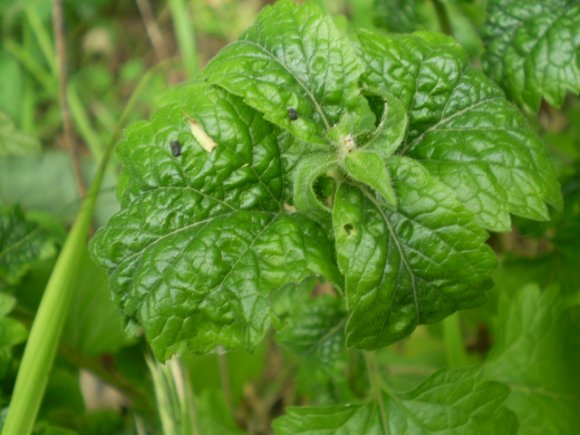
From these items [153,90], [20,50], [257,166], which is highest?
[20,50]

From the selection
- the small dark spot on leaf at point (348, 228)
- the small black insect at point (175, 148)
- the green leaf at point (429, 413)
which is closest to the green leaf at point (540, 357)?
the green leaf at point (429, 413)

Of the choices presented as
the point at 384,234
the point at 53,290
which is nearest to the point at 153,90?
the point at 53,290

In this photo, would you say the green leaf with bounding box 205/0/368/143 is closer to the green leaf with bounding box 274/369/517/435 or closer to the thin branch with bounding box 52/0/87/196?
the green leaf with bounding box 274/369/517/435

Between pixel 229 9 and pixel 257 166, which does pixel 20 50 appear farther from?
pixel 257 166

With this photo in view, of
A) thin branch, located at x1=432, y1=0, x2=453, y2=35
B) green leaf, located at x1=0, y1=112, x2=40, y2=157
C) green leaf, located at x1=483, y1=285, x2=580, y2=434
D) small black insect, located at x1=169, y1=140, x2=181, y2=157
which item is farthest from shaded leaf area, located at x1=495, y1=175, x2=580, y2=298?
green leaf, located at x1=0, y1=112, x2=40, y2=157

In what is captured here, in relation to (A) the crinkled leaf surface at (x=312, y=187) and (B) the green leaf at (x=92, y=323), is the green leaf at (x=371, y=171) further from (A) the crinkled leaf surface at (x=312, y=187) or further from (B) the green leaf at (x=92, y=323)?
(B) the green leaf at (x=92, y=323)
